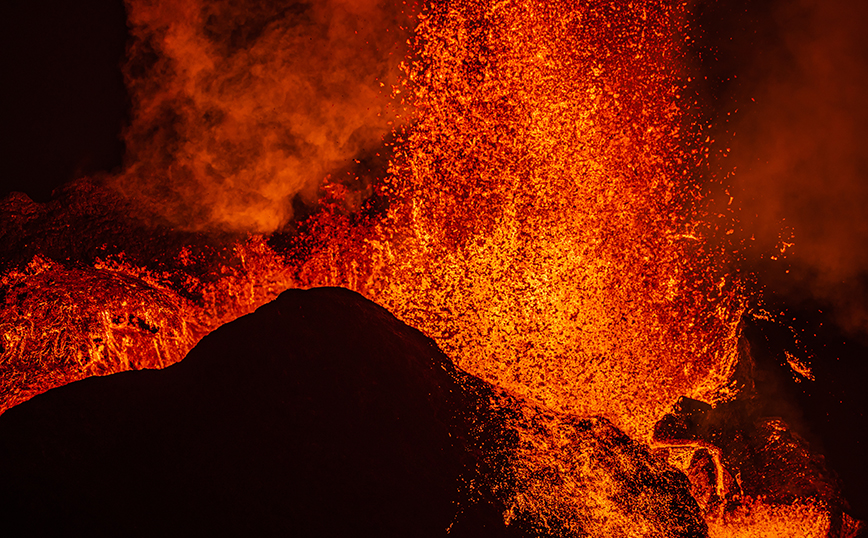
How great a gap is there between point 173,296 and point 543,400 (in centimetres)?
160

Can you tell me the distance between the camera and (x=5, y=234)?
1.89 metres

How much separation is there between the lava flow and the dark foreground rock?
90mm

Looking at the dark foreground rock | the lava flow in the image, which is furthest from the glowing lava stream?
the dark foreground rock

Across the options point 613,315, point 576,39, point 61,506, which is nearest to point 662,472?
point 613,315

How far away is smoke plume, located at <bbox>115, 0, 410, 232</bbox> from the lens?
6.26 feet

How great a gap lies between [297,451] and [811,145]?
2.49m

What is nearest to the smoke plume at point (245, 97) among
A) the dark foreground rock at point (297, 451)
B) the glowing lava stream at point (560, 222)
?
the glowing lava stream at point (560, 222)

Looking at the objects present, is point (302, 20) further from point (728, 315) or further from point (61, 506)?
point (728, 315)

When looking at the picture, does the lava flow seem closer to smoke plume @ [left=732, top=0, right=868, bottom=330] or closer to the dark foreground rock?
the dark foreground rock

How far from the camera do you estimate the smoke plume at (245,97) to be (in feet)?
6.26

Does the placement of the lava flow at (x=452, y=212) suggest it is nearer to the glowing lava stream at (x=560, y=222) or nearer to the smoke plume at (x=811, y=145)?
the glowing lava stream at (x=560, y=222)

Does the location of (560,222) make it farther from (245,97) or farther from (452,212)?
(245,97)

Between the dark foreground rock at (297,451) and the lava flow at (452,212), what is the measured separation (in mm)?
90

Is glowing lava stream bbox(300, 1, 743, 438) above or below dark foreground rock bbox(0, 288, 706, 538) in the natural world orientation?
above
